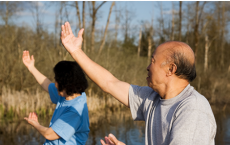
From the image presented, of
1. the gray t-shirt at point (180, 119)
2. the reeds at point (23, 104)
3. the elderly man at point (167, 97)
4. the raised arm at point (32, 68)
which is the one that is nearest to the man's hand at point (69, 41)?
the elderly man at point (167, 97)

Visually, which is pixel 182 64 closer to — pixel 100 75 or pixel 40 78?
pixel 100 75

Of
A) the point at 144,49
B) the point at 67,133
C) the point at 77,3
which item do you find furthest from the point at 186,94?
the point at 144,49

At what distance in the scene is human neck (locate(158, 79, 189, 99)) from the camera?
1.45 meters

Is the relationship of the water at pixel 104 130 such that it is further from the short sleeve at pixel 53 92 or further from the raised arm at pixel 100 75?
the raised arm at pixel 100 75

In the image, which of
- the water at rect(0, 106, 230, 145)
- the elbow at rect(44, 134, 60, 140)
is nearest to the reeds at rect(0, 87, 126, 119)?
the water at rect(0, 106, 230, 145)

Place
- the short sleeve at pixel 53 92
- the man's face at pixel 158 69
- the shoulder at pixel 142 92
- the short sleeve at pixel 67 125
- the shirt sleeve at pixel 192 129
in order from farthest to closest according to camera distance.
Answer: the short sleeve at pixel 53 92
the short sleeve at pixel 67 125
the shoulder at pixel 142 92
the man's face at pixel 158 69
the shirt sleeve at pixel 192 129

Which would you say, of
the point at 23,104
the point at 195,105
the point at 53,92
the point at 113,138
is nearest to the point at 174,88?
the point at 195,105

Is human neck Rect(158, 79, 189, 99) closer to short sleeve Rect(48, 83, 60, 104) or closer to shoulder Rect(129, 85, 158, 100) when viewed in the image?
shoulder Rect(129, 85, 158, 100)

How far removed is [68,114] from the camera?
2271 mm

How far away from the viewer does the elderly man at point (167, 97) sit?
1.23 metres

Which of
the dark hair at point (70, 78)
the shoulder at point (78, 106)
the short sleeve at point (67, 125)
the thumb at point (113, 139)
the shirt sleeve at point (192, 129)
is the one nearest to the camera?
the shirt sleeve at point (192, 129)

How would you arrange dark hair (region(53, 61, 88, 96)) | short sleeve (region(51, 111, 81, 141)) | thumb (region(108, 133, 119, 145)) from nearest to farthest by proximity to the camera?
thumb (region(108, 133, 119, 145)), short sleeve (region(51, 111, 81, 141)), dark hair (region(53, 61, 88, 96))

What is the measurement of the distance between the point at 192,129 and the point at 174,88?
1.00 feet

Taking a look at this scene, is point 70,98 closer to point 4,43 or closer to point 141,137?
point 141,137
